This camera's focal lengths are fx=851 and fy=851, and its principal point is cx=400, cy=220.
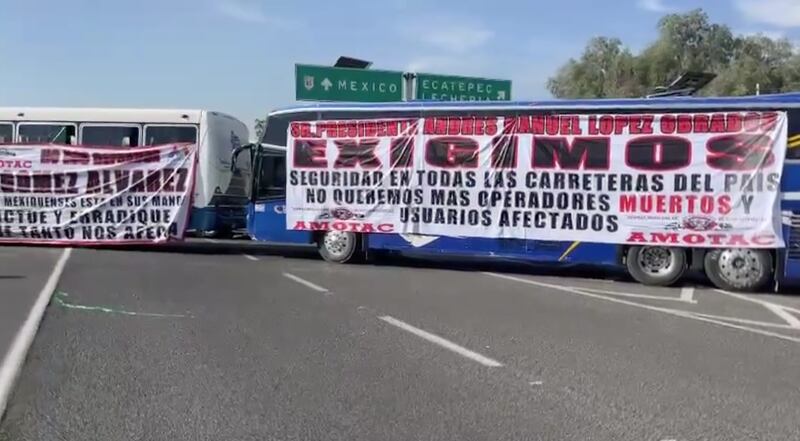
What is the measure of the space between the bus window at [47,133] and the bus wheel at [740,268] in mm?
14091

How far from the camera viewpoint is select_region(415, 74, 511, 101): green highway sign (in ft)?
94.3

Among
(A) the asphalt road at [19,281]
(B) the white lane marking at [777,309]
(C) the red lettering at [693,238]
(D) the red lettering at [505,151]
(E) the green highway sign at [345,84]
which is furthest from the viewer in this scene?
(E) the green highway sign at [345,84]

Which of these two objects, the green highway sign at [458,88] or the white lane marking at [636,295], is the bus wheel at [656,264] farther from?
the green highway sign at [458,88]

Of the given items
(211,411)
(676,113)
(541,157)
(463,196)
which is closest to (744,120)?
(676,113)

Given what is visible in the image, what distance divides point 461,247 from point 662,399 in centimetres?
849

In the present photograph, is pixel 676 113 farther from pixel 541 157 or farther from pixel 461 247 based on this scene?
pixel 461 247

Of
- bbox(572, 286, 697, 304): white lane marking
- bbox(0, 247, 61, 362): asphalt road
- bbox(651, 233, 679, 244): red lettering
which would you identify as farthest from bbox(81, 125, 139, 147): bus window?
bbox(651, 233, 679, 244): red lettering

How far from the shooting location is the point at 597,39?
53.7m

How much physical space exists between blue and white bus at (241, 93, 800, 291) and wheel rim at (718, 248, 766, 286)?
0.01 metres

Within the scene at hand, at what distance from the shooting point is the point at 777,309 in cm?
1093

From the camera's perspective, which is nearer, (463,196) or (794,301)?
(794,301)

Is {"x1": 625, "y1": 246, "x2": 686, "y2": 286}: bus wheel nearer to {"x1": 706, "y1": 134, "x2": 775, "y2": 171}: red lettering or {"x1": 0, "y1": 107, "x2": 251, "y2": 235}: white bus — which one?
{"x1": 706, "y1": 134, "x2": 775, "y2": 171}: red lettering

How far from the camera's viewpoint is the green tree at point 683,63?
48.8 meters

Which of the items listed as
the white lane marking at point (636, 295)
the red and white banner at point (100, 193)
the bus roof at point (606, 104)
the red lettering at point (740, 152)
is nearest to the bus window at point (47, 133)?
the red and white banner at point (100, 193)
